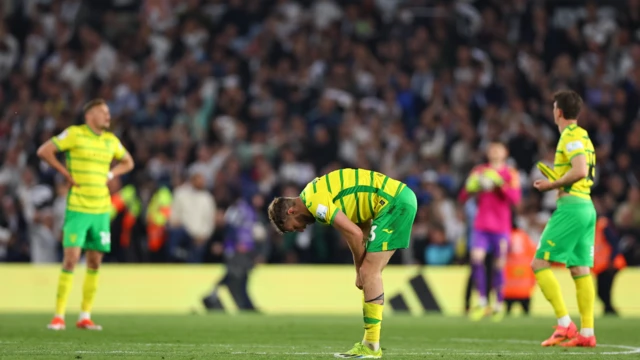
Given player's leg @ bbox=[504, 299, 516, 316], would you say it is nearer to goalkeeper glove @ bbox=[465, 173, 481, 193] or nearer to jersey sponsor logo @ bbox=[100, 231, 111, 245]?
goalkeeper glove @ bbox=[465, 173, 481, 193]

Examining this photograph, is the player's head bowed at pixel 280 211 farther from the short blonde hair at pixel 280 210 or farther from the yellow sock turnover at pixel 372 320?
the yellow sock turnover at pixel 372 320

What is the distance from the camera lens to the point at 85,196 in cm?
1284

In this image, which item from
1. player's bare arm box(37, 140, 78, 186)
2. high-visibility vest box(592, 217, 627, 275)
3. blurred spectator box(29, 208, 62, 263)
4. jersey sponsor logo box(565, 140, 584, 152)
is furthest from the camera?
blurred spectator box(29, 208, 62, 263)

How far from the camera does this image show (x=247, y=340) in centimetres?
1141

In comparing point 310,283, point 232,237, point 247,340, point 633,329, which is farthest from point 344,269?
point 247,340

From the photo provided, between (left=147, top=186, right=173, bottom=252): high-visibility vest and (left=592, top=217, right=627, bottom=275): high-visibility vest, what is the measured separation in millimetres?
7715

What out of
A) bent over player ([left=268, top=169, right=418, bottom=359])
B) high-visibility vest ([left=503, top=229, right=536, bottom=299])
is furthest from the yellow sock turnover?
high-visibility vest ([left=503, top=229, right=536, bottom=299])

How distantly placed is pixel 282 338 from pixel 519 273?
26.1ft

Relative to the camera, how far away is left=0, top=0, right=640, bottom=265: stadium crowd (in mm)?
19828

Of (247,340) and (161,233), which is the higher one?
(161,233)

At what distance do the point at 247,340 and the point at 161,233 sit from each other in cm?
854

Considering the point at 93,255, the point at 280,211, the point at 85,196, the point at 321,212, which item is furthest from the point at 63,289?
the point at 321,212

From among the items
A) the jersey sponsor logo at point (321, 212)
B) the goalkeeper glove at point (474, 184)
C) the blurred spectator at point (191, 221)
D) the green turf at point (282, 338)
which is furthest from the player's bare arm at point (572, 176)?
the blurred spectator at point (191, 221)

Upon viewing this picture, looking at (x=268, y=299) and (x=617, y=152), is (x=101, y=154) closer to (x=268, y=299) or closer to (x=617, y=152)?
(x=268, y=299)
